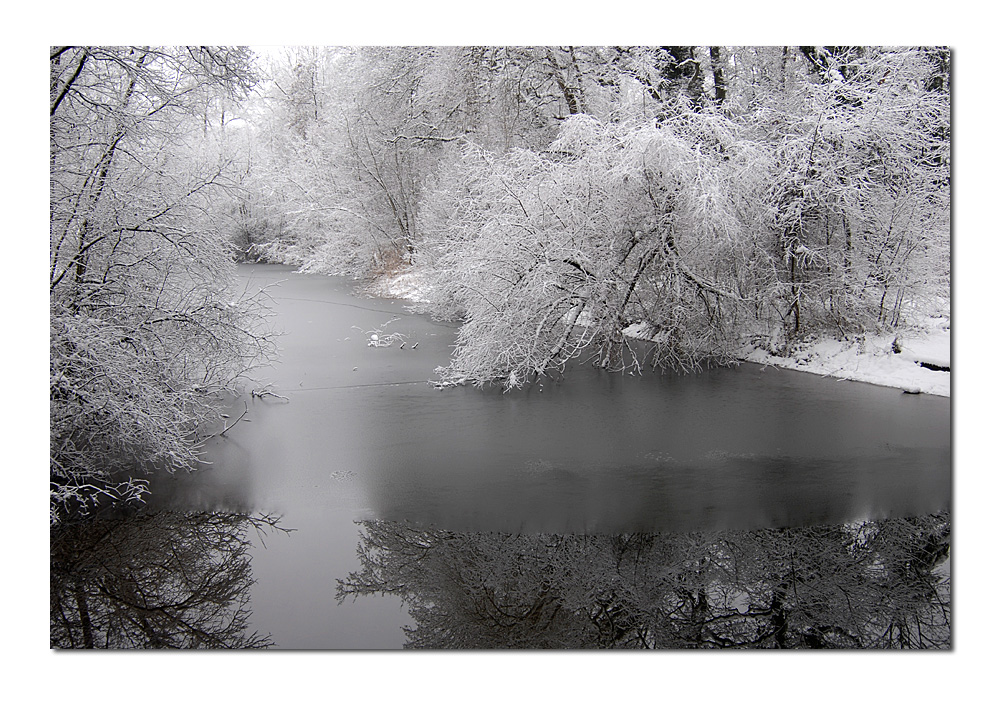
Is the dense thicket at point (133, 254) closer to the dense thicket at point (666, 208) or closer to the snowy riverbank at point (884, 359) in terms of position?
the dense thicket at point (666, 208)

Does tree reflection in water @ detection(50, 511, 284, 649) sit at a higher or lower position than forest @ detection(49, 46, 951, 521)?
lower

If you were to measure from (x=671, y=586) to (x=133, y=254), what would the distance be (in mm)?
3476

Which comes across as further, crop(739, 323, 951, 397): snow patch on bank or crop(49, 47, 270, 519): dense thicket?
crop(739, 323, 951, 397): snow patch on bank

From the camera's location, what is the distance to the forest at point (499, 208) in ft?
14.0

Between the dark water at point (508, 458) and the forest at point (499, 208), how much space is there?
0.40 m

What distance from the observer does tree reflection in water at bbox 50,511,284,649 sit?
321 centimetres

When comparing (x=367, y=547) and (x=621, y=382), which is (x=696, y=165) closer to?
(x=621, y=382)

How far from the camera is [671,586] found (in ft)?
11.3

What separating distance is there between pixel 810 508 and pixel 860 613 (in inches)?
39.0

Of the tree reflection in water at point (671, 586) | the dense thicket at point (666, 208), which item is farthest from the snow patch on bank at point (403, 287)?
the tree reflection in water at point (671, 586)

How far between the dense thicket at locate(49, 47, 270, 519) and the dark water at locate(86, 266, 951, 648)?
355mm

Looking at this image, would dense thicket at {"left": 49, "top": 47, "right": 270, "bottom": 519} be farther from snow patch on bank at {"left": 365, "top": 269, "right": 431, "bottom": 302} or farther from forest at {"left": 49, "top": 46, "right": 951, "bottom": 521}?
snow patch on bank at {"left": 365, "top": 269, "right": 431, "bottom": 302}

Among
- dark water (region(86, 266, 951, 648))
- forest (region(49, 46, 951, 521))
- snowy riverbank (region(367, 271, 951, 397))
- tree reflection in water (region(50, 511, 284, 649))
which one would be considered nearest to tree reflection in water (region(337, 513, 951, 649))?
dark water (region(86, 266, 951, 648))

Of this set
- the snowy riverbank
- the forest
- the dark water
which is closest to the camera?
the dark water
